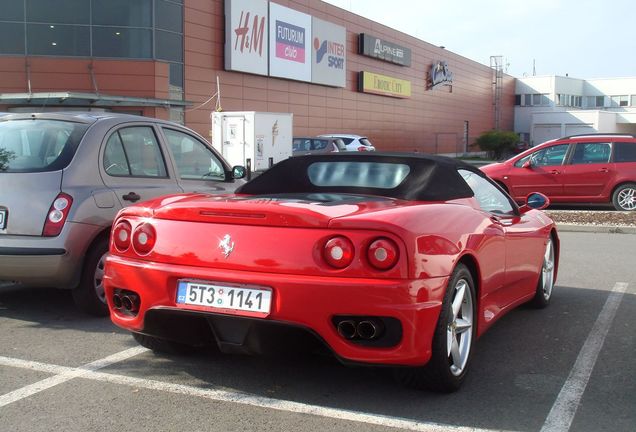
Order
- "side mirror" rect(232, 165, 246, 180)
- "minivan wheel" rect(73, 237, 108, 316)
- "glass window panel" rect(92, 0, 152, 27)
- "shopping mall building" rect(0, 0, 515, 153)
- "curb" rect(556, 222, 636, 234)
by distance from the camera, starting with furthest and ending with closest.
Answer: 1. "glass window panel" rect(92, 0, 152, 27)
2. "shopping mall building" rect(0, 0, 515, 153)
3. "curb" rect(556, 222, 636, 234)
4. "side mirror" rect(232, 165, 246, 180)
5. "minivan wheel" rect(73, 237, 108, 316)

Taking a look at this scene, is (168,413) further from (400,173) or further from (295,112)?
(295,112)

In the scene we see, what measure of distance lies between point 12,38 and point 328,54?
17504 millimetres

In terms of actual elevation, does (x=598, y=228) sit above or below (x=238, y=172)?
below

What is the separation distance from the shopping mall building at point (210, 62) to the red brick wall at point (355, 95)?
0.07m

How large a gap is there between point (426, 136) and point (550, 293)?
48267 millimetres

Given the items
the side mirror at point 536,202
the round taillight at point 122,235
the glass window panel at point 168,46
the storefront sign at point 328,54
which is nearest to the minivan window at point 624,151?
the side mirror at point 536,202

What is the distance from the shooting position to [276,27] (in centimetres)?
3189

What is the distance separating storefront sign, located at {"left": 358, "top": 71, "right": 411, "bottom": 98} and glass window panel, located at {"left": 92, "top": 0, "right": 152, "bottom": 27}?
737 inches

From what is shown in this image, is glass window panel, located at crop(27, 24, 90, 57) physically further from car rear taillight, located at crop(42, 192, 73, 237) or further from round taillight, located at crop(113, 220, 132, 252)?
round taillight, located at crop(113, 220, 132, 252)

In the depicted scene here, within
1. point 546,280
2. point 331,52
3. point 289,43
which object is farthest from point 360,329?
point 331,52

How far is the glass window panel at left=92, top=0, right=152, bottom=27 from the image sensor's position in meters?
24.2

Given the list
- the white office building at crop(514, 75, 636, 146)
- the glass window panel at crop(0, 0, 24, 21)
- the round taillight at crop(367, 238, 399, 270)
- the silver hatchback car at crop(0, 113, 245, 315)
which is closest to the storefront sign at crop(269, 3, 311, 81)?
the glass window panel at crop(0, 0, 24, 21)

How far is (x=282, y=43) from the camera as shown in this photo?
1283 inches

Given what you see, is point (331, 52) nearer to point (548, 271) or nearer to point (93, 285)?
point (548, 271)
